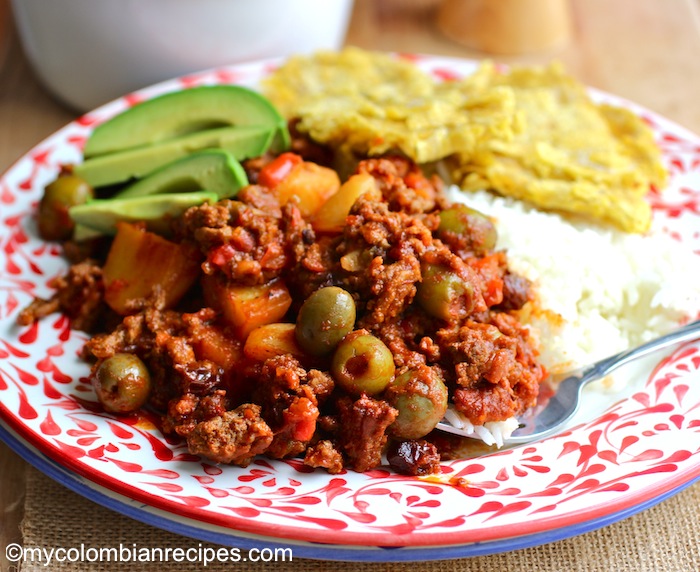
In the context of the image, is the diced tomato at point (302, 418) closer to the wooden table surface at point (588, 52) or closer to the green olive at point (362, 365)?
the green olive at point (362, 365)

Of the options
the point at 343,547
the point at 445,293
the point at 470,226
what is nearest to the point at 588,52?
the point at 470,226

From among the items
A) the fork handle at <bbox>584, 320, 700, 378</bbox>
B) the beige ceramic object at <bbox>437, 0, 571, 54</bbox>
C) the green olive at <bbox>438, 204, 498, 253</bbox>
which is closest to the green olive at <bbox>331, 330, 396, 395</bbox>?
A: the green olive at <bbox>438, 204, 498, 253</bbox>

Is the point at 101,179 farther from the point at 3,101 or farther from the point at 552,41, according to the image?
the point at 552,41

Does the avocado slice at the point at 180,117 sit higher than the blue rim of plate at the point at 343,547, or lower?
higher

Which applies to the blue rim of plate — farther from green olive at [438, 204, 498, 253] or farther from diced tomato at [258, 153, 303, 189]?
diced tomato at [258, 153, 303, 189]

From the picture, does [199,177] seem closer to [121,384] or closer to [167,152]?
[167,152]

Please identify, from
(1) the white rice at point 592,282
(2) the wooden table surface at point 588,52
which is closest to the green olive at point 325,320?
(1) the white rice at point 592,282

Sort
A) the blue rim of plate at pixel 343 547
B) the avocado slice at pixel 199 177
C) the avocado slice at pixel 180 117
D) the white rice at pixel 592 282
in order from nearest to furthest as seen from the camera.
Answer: the blue rim of plate at pixel 343 547 → the white rice at pixel 592 282 → the avocado slice at pixel 199 177 → the avocado slice at pixel 180 117
